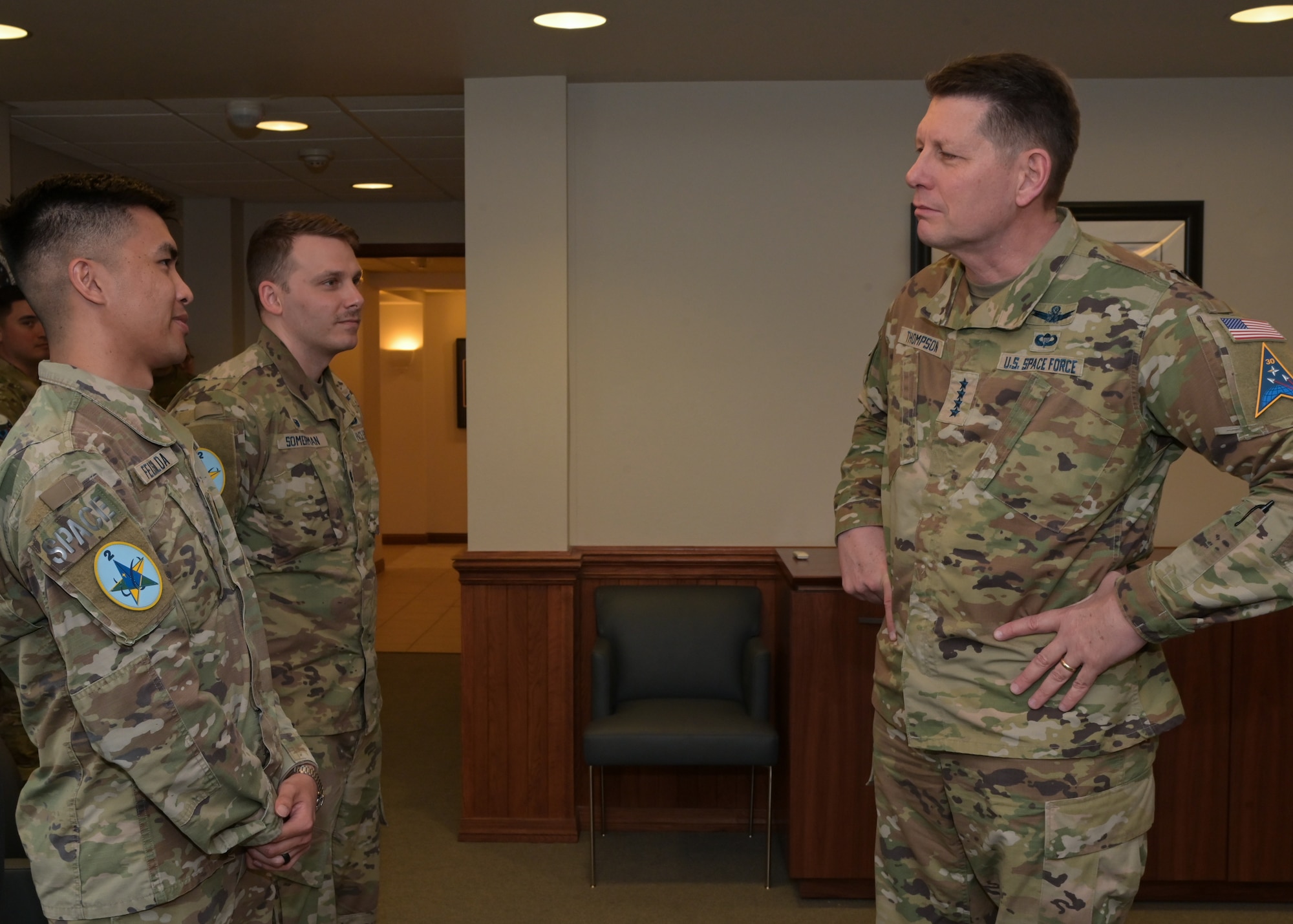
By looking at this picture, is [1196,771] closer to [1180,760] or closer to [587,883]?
[1180,760]

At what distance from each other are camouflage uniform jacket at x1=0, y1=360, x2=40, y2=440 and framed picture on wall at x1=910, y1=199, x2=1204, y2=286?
3.66m

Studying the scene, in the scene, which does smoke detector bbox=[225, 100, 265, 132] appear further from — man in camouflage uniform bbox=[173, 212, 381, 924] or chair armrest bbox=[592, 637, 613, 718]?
chair armrest bbox=[592, 637, 613, 718]

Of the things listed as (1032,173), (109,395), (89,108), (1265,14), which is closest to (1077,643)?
(1032,173)

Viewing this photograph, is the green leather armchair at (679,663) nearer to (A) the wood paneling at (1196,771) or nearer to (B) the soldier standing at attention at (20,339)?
(A) the wood paneling at (1196,771)

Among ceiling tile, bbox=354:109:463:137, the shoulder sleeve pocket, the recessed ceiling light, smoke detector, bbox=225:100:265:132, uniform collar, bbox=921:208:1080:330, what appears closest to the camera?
the shoulder sleeve pocket

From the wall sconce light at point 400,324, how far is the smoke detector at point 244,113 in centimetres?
664

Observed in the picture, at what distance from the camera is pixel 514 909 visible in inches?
133

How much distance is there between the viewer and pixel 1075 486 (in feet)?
5.29

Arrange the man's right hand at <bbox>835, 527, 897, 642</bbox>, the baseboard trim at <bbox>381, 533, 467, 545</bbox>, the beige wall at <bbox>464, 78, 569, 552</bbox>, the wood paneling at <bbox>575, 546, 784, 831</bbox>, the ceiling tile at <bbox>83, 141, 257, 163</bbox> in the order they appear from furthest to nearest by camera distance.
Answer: the baseboard trim at <bbox>381, 533, 467, 545</bbox>
the ceiling tile at <bbox>83, 141, 257, 163</bbox>
the wood paneling at <bbox>575, 546, 784, 831</bbox>
the beige wall at <bbox>464, 78, 569, 552</bbox>
the man's right hand at <bbox>835, 527, 897, 642</bbox>

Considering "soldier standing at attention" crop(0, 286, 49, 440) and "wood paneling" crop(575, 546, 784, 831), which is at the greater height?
"soldier standing at attention" crop(0, 286, 49, 440)

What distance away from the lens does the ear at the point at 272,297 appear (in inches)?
101

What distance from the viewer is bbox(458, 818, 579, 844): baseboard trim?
3941mm

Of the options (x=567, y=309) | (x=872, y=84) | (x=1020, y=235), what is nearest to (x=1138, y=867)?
(x=1020, y=235)

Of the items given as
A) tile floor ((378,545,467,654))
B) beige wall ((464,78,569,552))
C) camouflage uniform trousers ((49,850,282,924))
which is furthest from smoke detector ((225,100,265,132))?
camouflage uniform trousers ((49,850,282,924))
